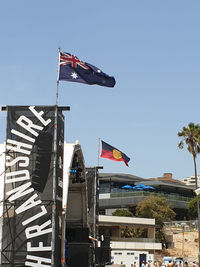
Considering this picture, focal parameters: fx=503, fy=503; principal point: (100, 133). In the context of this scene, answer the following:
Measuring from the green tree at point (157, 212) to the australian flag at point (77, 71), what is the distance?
49.2m

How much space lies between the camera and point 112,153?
1559 inches

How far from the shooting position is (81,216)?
36.6 meters

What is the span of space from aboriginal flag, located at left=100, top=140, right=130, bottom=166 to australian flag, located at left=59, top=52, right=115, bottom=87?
1644 cm

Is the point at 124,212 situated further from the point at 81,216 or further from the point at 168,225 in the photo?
the point at 81,216

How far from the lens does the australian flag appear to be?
22156mm

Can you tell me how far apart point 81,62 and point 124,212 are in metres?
56.3

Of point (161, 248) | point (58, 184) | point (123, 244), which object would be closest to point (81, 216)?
point (58, 184)

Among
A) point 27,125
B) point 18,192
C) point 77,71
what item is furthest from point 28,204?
point 77,71

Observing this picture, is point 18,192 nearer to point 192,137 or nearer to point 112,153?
point 112,153

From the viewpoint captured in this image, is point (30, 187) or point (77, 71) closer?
point (30, 187)

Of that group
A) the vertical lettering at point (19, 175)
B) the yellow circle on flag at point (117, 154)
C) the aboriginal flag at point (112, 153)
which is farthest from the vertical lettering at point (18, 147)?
the yellow circle on flag at point (117, 154)

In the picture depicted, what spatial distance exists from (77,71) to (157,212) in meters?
52.4

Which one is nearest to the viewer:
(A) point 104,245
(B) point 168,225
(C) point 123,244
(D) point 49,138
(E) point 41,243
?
(E) point 41,243

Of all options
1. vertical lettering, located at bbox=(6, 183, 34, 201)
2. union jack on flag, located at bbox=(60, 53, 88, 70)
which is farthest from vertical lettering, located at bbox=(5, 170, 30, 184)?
union jack on flag, located at bbox=(60, 53, 88, 70)
